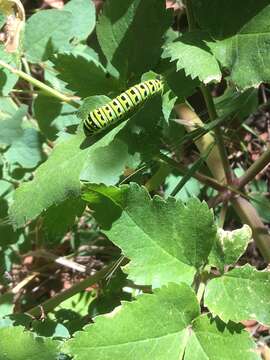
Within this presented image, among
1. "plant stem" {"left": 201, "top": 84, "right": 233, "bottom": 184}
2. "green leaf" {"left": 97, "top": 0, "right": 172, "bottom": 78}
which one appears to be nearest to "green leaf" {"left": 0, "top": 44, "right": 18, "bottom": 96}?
"green leaf" {"left": 97, "top": 0, "right": 172, "bottom": 78}

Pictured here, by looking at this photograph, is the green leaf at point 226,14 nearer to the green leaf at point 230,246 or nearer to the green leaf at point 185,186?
the green leaf at point 230,246

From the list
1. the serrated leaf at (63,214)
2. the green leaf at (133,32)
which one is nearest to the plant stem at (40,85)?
the green leaf at (133,32)

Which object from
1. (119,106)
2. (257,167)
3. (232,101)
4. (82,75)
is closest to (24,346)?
(119,106)

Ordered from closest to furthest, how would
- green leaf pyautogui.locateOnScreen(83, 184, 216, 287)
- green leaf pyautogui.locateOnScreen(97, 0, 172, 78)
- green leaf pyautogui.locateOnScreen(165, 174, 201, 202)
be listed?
1. green leaf pyautogui.locateOnScreen(83, 184, 216, 287)
2. green leaf pyautogui.locateOnScreen(97, 0, 172, 78)
3. green leaf pyautogui.locateOnScreen(165, 174, 201, 202)

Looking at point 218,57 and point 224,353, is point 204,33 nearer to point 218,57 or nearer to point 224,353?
point 218,57

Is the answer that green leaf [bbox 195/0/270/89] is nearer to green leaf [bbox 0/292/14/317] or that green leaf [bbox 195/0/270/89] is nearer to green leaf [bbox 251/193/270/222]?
green leaf [bbox 251/193/270/222]

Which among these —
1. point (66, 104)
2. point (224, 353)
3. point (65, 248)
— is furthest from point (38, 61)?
point (224, 353)
